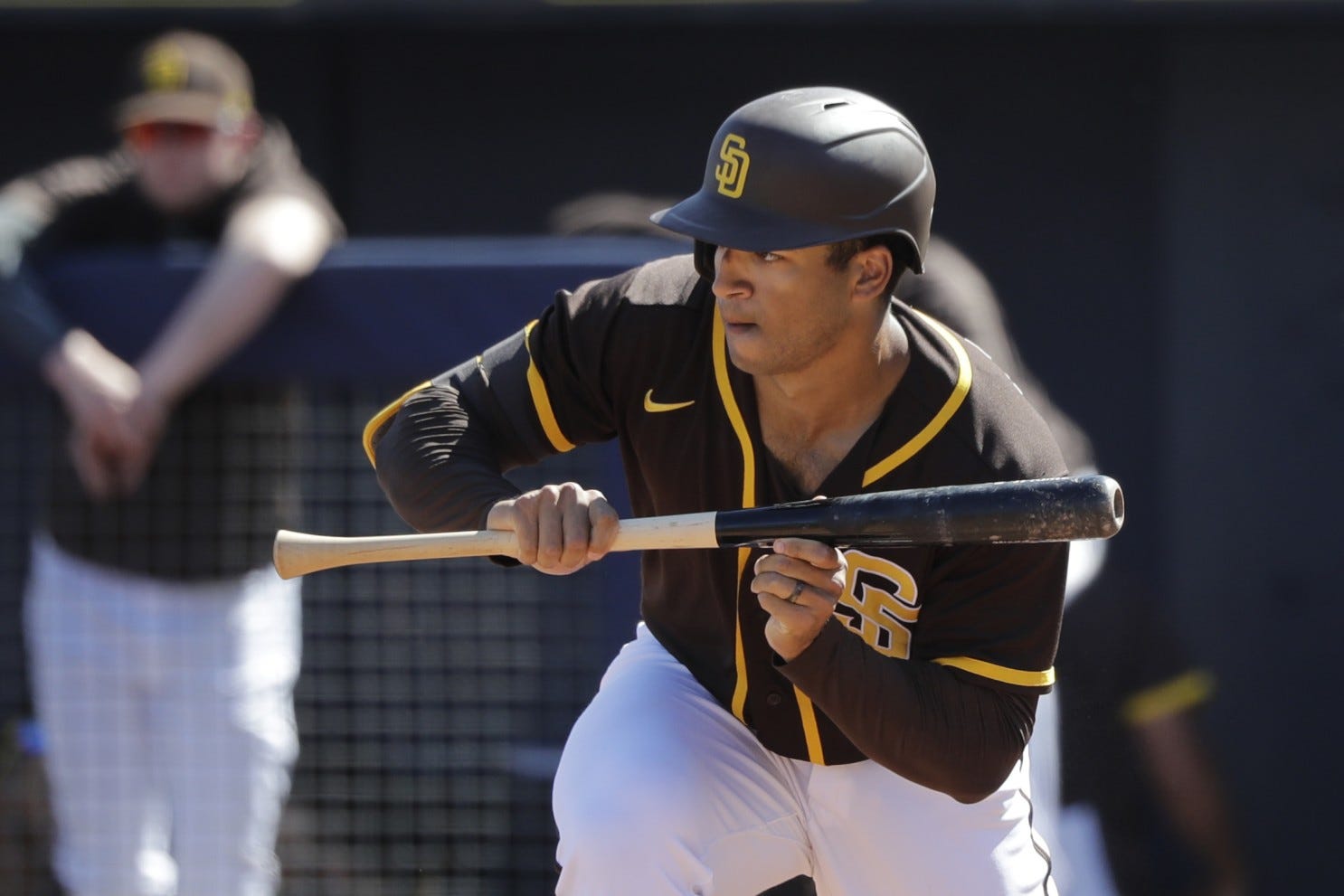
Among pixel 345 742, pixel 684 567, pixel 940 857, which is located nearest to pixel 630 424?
pixel 684 567

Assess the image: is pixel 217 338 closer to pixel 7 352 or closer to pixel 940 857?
pixel 7 352

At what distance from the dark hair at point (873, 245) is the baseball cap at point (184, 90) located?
1.94m

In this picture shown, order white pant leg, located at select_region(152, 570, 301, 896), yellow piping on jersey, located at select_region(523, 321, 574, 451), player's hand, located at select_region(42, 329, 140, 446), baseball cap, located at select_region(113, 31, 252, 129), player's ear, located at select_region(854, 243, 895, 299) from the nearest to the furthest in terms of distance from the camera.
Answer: player's ear, located at select_region(854, 243, 895, 299) → yellow piping on jersey, located at select_region(523, 321, 574, 451) → player's hand, located at select_region(42, 329, 140, 446) → white pant leg, located at select_region(152, 570, 301, 896) → baseball cap, located at select_region(113, 31, 252, 129)

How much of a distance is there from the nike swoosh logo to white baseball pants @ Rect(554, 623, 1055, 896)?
0.40 m

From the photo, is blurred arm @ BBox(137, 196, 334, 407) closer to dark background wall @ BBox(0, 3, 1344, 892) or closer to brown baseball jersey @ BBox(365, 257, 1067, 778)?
brown baseball jersey @ BBox(365, 257, 1067, 778)

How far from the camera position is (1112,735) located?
14.4 ft

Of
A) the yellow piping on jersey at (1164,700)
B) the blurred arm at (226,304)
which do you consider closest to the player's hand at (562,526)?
the blurred arm at (226,304)

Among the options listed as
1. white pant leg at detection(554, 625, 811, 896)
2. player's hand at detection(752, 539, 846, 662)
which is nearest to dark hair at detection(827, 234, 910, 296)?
player's hand at detection(752, 539, 846, 662)

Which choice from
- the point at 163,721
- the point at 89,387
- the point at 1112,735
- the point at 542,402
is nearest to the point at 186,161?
the point at 89,387

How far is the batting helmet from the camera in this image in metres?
2.58

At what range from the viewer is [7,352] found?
385 centimetres

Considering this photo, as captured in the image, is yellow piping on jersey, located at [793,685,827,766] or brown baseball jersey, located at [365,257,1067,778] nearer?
brown baseball jersey, located at [365,257,1067,778]

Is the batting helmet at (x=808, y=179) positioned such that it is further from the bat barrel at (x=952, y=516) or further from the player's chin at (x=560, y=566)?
the player's chin at (x=560, y=566)

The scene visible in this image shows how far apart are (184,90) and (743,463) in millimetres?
1942
